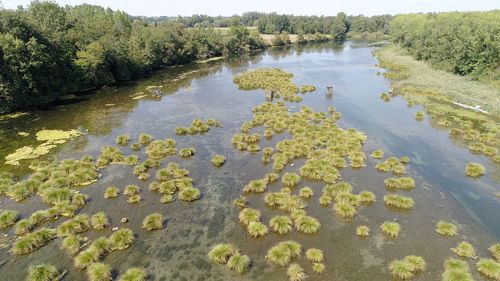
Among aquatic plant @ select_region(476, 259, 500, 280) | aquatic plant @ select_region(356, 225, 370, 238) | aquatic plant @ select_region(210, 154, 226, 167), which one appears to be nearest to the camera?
aquatic plant @ select_region(476, 259, 500, 280)

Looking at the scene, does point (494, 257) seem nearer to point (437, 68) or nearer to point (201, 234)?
point (201, 234)

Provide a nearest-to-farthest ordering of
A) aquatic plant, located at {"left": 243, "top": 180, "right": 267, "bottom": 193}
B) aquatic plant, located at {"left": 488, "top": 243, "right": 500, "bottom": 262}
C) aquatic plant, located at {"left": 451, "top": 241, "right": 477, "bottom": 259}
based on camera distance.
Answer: aquatic plant, located at {"left": 488, "top": 243, "right": 500, "bottom": 262}, aquatic plant, located at {"left": 451, "top": 241, "right": 477, "bottom": 259}, aquatic plant, located at {"left": 243, "top": 180, "right": 267, "bottom": 193}

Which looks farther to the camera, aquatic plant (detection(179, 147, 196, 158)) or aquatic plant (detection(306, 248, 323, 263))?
aquatic plant (detection(179, 147, 196, 158))

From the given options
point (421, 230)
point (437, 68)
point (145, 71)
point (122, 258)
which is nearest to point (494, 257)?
point (421, 230)

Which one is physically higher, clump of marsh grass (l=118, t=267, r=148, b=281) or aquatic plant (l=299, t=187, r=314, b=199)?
clump of marsh grass (l=118, t=267, r=148, b=281)

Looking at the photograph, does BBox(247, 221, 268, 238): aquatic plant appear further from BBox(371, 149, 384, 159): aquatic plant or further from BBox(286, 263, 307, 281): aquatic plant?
BBox(371, 149, 384, 159): aquatic plant

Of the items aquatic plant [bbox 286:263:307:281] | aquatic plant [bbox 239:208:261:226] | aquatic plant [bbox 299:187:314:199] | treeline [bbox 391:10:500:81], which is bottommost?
aquatic plant [bbox 286:263:307:281]

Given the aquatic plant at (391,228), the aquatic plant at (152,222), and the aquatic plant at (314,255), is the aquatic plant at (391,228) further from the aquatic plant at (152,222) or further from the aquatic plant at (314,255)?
the aquatic plant at (152,222)

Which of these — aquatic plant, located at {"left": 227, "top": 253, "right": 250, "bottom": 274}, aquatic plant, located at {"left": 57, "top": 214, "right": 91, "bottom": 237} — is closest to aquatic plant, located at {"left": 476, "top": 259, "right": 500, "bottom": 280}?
aquatic plant, located at {"left": 227, "top": 253, "right": 250, "bottom": 274}
